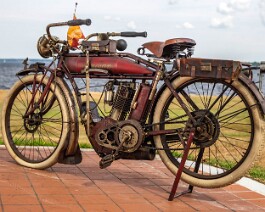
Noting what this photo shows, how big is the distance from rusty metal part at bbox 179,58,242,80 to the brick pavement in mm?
1222

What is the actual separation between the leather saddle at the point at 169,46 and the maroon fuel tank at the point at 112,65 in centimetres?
21

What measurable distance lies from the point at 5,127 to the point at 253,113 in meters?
3.09

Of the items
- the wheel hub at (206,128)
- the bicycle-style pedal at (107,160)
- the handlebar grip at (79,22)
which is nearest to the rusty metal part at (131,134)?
the bicycle-style pedal at (107,160)

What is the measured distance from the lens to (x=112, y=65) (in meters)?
5.19

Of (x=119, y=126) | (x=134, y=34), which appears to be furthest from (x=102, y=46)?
(x=119, y=126)

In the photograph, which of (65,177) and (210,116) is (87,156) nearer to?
(65,177)

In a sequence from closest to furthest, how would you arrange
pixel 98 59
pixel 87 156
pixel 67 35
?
pixel 98 59 → pixel 67 35 → pixel 87 156

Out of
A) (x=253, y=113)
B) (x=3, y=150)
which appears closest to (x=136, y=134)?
(x=253, y=113)

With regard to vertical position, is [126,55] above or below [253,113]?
above

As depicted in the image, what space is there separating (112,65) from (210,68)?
1.09 m

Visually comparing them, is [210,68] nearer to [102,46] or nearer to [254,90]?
[254,90]

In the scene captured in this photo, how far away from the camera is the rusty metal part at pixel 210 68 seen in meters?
4.49

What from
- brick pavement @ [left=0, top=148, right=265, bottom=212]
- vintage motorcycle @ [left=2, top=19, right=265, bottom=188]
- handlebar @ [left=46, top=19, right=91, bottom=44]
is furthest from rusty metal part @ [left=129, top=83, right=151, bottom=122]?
handlebar @ [left=46, top=19, right=91, bottom=44]

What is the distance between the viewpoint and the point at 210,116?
4719mm
